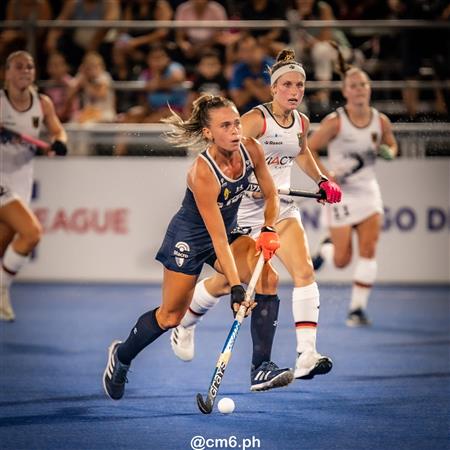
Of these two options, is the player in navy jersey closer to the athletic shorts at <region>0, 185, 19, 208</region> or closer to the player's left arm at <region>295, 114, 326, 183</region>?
the player's left arm at <region>295, 114, 326, 183</region>

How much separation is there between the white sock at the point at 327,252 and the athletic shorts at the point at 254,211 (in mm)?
3208

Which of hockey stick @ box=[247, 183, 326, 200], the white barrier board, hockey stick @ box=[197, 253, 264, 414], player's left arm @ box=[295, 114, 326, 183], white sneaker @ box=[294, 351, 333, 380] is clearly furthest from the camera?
the white barrier board

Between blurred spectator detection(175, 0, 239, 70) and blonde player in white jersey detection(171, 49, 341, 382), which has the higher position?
blurred spectator detection(175, 0, 239, 70)

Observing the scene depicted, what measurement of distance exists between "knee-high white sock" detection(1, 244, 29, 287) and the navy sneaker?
383 centimetres

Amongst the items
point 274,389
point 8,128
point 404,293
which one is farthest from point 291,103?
point 404,293

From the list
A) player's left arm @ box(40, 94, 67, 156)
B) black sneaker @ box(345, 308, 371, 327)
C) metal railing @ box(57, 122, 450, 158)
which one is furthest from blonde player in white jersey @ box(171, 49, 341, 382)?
metal railing @ box(57, 122, 450, 158)

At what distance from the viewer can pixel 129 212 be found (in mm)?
12328

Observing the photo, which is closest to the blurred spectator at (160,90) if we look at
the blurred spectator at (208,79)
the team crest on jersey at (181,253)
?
the blurred spectator at (208,79)

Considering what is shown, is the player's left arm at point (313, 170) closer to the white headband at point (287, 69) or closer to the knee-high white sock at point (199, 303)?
the white headband at point (287, 69)

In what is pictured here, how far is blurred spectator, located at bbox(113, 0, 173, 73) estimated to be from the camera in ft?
42.4

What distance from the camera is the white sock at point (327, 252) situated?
33.3ft

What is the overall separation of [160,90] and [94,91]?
76 centimetres

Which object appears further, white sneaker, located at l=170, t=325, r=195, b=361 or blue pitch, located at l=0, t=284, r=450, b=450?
white sneaker, located at l=170, t=325, r=195, b=361

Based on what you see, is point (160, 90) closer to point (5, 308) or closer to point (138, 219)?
point (138, 219)
